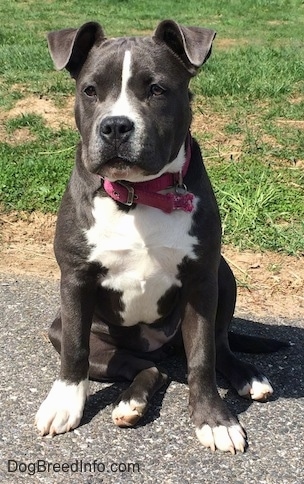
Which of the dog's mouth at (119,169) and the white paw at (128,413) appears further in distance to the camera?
the white paw at (128,413)

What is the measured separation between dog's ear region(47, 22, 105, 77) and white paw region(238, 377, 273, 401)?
167 cm

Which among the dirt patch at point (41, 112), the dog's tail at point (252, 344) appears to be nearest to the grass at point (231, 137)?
the dirt patch at point (41, 112)

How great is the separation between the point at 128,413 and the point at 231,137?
4106 mm

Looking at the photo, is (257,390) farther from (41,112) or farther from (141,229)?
(41,112)

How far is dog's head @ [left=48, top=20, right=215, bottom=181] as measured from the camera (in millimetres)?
2877

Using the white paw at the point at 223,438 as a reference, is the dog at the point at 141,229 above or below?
above

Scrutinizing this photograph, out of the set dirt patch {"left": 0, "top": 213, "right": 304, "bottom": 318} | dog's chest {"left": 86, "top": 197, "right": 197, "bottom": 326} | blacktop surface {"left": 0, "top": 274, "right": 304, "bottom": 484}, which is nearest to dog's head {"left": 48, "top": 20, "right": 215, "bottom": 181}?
dog's chest {"left": 86, "top": 197, "right": 197, "bottom": 326}

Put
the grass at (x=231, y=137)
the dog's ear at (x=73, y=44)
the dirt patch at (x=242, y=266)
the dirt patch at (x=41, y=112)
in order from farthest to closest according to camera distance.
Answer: the dirt patch at (x=41, y=112), the grass at (x=231, y=137), the dirt patch at (x=242, y=266), the dog's ear at (x=73, y=44)

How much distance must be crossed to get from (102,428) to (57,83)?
17.5ft

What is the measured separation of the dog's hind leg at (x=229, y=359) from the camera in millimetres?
3494

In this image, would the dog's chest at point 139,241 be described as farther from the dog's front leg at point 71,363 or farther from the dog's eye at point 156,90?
the dog's eye at point 156,90

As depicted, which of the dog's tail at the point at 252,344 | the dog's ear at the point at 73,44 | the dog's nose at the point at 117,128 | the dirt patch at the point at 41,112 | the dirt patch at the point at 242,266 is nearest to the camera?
the dog's nose at the point at 117,128

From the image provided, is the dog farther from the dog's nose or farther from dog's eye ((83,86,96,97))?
the dog's nose

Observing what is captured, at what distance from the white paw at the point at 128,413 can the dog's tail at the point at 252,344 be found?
33.1 inches
